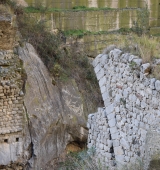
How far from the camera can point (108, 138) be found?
6.96m

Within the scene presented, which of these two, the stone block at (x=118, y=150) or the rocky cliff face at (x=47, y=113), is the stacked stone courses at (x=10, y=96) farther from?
the stone block at (x=118, y=150)

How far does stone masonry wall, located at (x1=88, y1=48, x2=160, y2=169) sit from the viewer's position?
563 centimetres

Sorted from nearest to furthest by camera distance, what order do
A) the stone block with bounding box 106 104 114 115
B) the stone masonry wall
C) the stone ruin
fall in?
1. the stone masonry wall
2. the stone block with bounding box 106 104 114 115
3. the stone ruin

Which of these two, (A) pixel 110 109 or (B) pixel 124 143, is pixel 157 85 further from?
(A) pixel 110 109

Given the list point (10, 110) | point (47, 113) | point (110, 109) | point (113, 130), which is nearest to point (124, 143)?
point (113, 130)

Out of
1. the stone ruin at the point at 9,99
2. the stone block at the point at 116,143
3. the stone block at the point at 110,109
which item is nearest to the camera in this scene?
the stone block at the point at 116,143

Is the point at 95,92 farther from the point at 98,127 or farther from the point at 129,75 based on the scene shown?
the point at 129,75

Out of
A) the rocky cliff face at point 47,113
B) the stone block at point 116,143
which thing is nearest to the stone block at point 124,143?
the stone block at point 116,143

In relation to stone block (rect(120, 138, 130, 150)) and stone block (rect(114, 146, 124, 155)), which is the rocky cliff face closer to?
stone block (rect(114, 146, 124, 155))

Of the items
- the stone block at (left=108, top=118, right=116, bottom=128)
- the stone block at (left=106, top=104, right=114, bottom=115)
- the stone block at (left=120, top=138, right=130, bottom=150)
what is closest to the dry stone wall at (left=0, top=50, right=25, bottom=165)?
the stone block at (left=106, top=104, right=114, bottom=115)

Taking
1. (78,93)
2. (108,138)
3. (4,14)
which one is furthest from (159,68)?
(78,93)

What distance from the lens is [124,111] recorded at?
252 inches

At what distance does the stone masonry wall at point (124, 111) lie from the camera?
18.5 feet

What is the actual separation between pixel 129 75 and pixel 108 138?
1.41m
